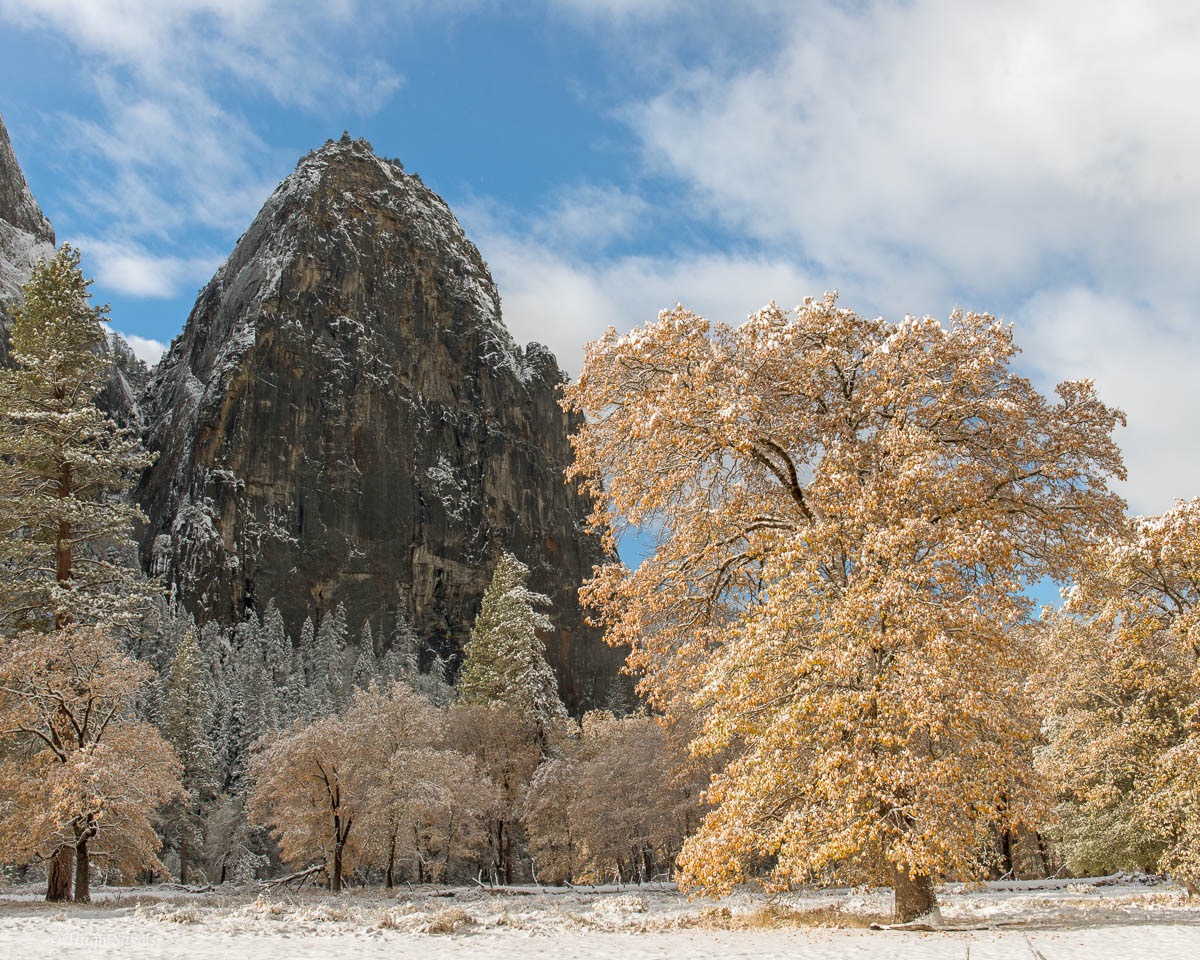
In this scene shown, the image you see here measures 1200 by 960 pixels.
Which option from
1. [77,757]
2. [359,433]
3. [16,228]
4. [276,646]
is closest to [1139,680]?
[77,757]

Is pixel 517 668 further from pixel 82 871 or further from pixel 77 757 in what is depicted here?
pixel 77 757

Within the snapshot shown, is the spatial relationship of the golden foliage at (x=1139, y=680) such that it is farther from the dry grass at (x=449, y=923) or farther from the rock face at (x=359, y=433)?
the rock face at (x=359, y=433)

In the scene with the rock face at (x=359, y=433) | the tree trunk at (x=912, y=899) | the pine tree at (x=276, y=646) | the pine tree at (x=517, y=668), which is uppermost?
the rock face at (x=359, y=433)

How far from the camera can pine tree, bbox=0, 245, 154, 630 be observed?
69.8 ft

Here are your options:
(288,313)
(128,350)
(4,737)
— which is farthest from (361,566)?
(4,737)

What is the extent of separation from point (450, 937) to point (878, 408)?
9.62 metres

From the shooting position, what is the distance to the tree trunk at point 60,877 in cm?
2008

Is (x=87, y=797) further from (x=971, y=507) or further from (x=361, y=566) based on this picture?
(x=361, y=566)

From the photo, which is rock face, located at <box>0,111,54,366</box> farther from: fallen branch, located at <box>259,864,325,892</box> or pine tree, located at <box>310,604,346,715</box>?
fallen branch, located at <box>259,864,325,892</box>

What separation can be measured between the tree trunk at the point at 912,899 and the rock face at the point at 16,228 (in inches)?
4992

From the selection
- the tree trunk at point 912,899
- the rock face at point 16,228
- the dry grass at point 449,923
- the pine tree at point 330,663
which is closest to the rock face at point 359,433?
the pine tree at point 330,663

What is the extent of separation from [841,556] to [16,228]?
152 metres

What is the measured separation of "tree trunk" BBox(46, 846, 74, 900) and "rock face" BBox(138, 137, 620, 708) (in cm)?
9887

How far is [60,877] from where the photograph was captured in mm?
20219
